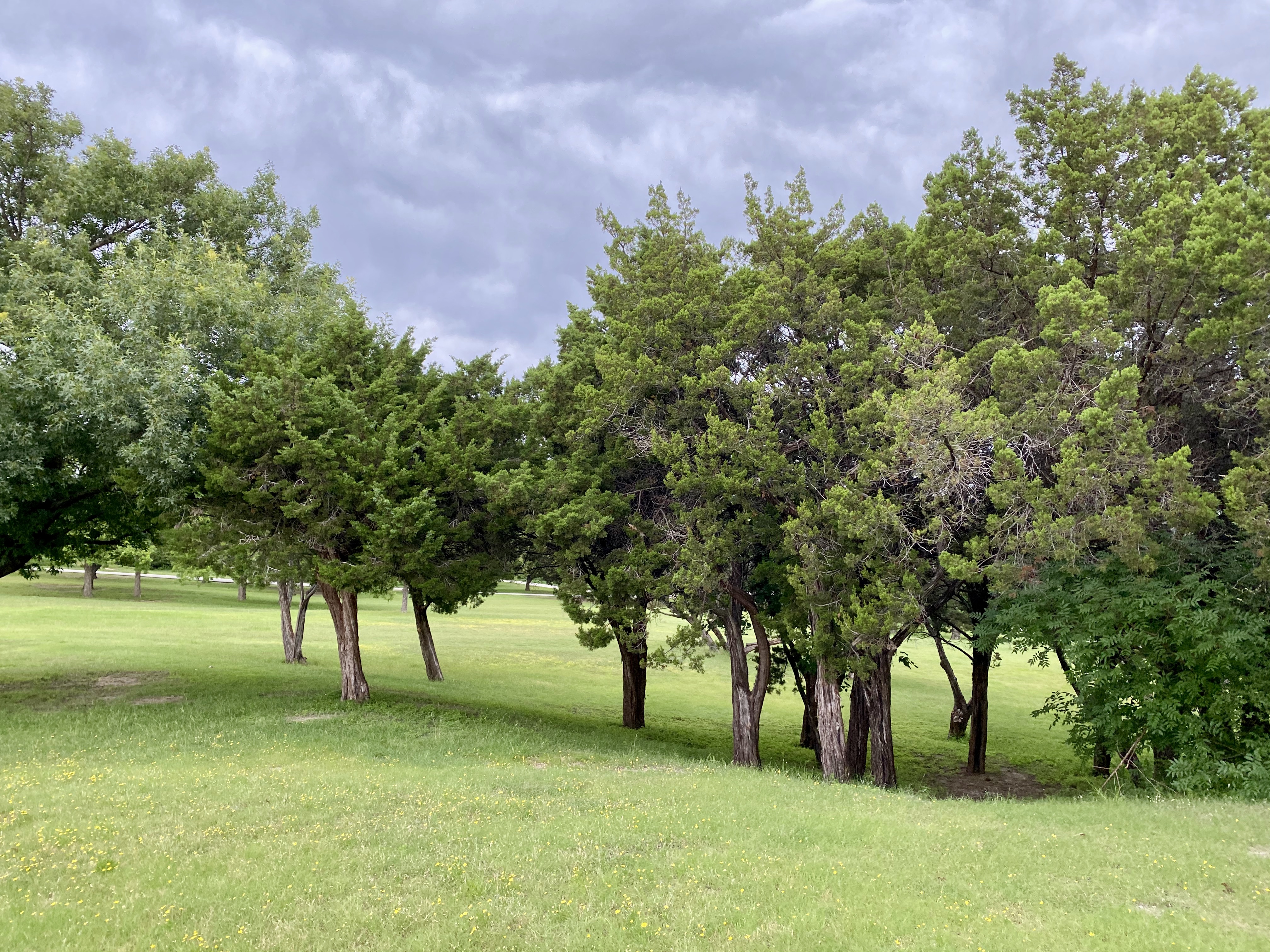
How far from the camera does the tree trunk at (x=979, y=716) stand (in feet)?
77.1

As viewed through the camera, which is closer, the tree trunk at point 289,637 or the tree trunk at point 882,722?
the tree trunk at point 882,722

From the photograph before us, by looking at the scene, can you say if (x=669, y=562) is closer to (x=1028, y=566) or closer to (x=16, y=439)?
(x=1028, y=566)

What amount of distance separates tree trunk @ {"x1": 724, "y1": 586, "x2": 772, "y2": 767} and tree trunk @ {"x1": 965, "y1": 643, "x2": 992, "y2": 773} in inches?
319

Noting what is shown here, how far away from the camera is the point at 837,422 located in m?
17.3

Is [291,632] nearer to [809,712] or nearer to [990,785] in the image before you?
[809,712]

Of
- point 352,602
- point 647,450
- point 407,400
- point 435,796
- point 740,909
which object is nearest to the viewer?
point 740,909

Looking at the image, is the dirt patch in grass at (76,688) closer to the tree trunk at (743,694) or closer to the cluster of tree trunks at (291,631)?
the cluster of tree trunks at (291,631)

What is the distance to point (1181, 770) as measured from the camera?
13359 millimetres

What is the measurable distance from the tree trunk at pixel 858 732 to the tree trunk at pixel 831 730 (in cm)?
207

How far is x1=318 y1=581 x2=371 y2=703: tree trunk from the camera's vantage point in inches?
851

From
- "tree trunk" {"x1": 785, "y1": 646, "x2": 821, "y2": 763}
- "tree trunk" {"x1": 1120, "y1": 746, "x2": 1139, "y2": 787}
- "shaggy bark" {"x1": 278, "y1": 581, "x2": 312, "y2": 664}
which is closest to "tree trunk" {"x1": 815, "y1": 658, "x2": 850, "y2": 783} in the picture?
"tree trunk" {"x1": 785, "y1": 646, "x2": 821, "y2": 763}

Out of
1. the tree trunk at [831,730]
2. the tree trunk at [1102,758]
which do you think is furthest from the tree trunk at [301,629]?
the tree trunk at [1102,758]

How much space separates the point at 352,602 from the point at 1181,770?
67.0ft

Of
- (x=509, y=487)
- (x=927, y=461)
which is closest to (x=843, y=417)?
(x=927, y=461)
